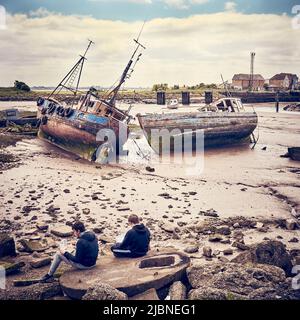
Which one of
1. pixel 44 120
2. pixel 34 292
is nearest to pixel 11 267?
pixel 34 292

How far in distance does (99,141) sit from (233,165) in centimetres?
657

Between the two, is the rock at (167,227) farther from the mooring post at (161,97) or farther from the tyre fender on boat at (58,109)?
the mooring post at (161,97)

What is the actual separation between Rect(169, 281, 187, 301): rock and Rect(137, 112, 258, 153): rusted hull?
14091 millimetres

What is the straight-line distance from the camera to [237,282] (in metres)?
5.43

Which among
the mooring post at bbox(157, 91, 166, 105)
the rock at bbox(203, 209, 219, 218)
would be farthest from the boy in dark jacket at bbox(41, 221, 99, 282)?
the mooring post at bbox(157, 91, 166, 105)

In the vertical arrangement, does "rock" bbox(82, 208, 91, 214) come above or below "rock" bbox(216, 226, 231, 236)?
above

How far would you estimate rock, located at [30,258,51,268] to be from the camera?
636 cm

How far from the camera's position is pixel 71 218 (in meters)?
8.88

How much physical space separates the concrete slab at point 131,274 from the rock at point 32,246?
4.92 ft

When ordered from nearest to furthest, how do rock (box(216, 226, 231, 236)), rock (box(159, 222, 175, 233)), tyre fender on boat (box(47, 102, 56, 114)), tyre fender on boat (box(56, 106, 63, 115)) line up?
1. rock (box(216, 226, 231, 236))
2. rock (box(159, 222, 175, 233))
3. tyre fender on boat (box(56, 106, 63, 115))
4. tyre fender on boat (box(47, 102, 56, 114))

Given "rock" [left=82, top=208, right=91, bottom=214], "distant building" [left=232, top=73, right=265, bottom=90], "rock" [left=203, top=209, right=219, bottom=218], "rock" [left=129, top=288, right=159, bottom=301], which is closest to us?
"rock" [left=129, top=288, right=159, bottom=301]

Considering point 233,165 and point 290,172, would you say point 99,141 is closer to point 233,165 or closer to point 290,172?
point 233,165

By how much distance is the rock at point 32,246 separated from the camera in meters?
7.03

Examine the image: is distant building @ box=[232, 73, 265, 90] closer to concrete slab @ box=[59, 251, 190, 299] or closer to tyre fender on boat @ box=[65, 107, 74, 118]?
tyre fender on boat @ box=[65, 107, 74, 118]
